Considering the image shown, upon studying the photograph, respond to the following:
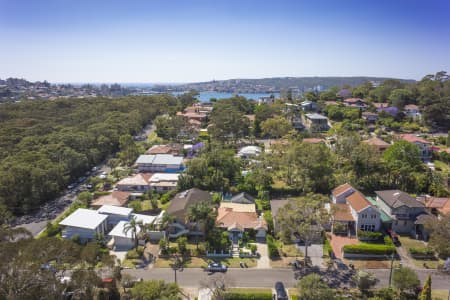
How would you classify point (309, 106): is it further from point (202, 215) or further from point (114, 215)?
point (114, 215)

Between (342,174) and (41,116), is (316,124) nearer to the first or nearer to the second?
(342,174)

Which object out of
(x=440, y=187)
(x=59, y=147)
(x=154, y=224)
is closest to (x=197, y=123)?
(x=59, y=147)

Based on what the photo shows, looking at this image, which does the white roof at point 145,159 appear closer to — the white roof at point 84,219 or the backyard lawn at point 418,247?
the white roof at point 84,219

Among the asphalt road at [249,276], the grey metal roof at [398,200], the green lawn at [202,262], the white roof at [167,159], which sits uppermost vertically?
the white roof at [167,159]

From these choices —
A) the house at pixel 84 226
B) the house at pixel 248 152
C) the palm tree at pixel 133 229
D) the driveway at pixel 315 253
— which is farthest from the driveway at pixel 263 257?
the house at pixel 248 152

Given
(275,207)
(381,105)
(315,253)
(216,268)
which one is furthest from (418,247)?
(381,105)

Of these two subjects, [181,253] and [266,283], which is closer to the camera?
[266,283]
